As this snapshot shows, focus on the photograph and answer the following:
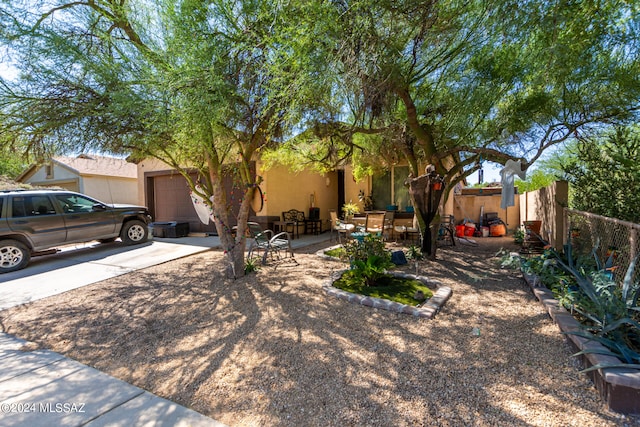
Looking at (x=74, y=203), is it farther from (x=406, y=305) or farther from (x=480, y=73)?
(x=480, y=73)

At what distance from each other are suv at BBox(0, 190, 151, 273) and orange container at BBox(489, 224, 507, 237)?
1173 centimetres

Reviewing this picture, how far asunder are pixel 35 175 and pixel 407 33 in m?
21.9

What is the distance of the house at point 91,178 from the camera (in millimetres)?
15188

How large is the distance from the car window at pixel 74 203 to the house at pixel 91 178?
718 centimetres

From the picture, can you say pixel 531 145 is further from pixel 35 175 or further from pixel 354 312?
pixel 35 175

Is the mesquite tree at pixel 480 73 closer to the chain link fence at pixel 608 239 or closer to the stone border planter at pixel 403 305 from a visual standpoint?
the chain link fence at pixel 608 239

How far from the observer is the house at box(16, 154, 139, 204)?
15188 millimetres

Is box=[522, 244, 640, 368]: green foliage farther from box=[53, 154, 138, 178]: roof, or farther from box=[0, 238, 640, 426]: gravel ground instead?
box=[53, 154, 138, 178]: roof

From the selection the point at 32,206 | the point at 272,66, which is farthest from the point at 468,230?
the point at 32,206

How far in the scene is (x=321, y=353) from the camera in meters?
2.98

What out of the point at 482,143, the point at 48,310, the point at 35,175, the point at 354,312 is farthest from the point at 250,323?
the point at 35,175

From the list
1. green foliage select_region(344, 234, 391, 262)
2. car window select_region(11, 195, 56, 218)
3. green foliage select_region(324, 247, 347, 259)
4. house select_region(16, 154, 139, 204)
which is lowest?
green foliage select_region(324, 247, 347, 259)

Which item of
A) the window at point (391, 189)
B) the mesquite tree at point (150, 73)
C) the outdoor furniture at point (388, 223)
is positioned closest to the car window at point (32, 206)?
the mesquite tree at point (150, 73)

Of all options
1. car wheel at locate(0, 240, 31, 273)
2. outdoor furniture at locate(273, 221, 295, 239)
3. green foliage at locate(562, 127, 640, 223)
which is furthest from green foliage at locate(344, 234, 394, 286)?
car wheel at locate(0, 240, 31, 273)
